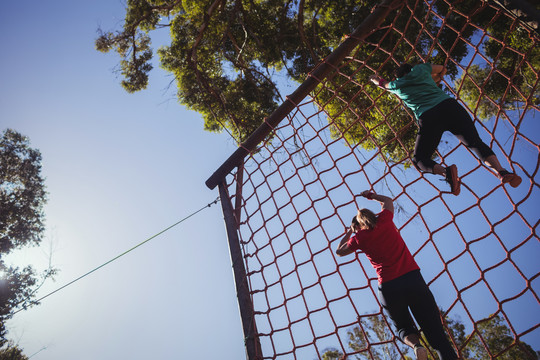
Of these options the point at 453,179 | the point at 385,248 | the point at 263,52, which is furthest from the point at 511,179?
the point at 263,52

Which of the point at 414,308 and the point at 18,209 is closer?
the point at 414,308

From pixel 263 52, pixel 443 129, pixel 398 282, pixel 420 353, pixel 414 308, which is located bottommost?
pixel 420 353

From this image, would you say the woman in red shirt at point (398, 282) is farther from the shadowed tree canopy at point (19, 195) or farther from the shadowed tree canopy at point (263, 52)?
the shadowed tree canopy at point (19, 195)

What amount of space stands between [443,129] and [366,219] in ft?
2.76

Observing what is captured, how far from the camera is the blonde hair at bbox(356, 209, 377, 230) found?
217 centimetres

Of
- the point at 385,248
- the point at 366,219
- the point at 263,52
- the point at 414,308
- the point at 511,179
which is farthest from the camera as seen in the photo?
the point at 263,52

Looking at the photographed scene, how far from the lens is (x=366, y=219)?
7.20 ft

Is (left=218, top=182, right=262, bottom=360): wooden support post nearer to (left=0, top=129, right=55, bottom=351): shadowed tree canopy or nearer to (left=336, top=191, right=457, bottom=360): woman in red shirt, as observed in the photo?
(left=336, top=191, right=457, bottom=360): woman in red shirt

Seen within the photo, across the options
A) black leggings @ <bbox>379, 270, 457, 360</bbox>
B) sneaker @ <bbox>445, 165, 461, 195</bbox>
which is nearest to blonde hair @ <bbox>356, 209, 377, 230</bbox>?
black leggings @ <bbox>379, 270, 457, 360</bbox>

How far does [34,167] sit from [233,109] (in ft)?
34.1

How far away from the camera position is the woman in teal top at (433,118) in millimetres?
1916

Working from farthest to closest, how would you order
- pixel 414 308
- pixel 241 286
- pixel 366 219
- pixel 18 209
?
pixel 18 209 → pixel 241 286 → pixel 366 219 → pixel 414 308

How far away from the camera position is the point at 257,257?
8.93 ft

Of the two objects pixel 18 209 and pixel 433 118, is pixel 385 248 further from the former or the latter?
pixel 18 209
